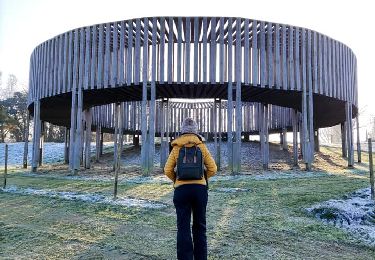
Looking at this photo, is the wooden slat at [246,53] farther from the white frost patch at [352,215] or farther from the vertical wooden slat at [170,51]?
the white frost patch at [352,215]

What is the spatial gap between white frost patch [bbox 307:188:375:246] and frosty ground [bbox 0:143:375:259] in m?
0.04

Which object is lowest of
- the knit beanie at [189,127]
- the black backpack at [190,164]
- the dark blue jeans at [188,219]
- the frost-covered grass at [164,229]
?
the frost-covered grass at [164,229]

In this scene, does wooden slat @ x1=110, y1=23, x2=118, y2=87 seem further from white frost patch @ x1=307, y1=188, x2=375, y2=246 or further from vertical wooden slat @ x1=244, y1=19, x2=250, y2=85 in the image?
white frost patch @ x1=307, y1=188, x2=375, y2=246

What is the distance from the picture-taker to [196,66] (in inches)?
627

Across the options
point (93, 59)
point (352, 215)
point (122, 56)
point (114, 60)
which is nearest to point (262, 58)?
point (122, 56)

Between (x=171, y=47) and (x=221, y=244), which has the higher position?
(x=171, y=47)

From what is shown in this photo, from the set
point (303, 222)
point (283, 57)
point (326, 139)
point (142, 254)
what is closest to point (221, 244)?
point (142, 254)

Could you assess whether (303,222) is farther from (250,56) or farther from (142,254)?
(250,56)

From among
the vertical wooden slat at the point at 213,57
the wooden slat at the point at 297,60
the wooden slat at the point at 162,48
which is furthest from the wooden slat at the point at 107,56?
the wooden slat at the point at 297,60

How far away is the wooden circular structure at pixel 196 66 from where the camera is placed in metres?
15.9

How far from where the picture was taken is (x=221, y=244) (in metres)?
5.32

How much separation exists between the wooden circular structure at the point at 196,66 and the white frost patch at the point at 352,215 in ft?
26.0

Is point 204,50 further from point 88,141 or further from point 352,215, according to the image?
point 352,215

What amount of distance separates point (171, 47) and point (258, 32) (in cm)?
429
